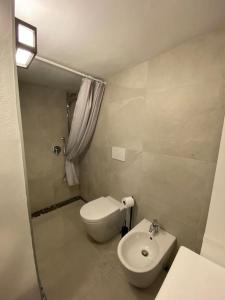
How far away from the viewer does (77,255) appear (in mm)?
1516

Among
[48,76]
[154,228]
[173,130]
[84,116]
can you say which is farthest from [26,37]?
[154,228]

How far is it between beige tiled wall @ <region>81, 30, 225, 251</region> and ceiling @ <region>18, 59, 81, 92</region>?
55cm

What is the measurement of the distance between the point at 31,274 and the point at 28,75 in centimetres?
196

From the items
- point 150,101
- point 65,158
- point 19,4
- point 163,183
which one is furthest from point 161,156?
point 65,158

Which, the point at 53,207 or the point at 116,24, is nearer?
the point at 116,24

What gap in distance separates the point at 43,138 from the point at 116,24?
1.83 m

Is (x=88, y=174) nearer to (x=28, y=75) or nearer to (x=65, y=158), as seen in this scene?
(x=65, y=158)

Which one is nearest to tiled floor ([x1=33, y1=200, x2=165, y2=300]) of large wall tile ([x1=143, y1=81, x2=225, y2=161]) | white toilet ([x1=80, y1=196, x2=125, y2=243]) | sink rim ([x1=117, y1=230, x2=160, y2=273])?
white toilet ([x1=80, y1=196, x2=125, y2=243])

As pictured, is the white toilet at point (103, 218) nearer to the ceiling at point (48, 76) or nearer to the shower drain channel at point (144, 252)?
the shower drain channel at point (144, 252)

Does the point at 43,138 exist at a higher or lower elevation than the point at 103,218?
higher

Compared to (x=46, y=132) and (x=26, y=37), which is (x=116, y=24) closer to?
(x=26, y=37)

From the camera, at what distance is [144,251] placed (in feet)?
4.17

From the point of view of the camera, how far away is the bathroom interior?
2.10 ft

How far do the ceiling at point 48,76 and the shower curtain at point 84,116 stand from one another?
24 centimetres
